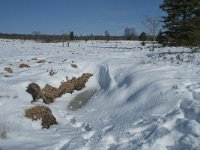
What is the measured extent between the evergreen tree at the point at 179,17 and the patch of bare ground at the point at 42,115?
2201 cm

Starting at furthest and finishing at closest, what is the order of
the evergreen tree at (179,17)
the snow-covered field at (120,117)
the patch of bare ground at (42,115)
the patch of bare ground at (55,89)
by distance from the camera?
1. the evergreen tree at (179,17)
2. the patch of bare ground at (55,89)
3. the patch of bare ground at (42,115)
4. the snow-covered field at (120,117)

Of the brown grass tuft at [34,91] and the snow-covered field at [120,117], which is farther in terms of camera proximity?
the brown grass tuft at [34,91]

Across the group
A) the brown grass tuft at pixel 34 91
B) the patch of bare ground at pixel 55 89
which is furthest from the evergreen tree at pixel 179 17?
the brown grass tuft at pixel 34 91

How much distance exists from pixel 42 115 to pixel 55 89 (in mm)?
3833

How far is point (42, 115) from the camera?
30.4 feet

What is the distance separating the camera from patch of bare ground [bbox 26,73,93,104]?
468 inches

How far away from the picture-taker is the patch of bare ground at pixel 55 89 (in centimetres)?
1188

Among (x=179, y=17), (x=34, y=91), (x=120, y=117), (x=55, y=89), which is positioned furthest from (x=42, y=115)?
(x=179, y=17)

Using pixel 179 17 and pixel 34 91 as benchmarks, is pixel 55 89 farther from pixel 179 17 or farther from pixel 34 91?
pixel 179 17

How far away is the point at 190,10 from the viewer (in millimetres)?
30312

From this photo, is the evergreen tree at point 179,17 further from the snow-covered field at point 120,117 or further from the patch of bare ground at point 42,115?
the patch of bare ground at point 42,115

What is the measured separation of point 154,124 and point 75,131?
2433 mm

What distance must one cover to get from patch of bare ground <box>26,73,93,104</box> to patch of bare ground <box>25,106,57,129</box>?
2.04 meters

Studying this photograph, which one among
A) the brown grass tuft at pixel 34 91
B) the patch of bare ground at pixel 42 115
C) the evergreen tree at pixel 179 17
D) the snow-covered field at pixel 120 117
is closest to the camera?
the snow-covered field at pixel 120 117
